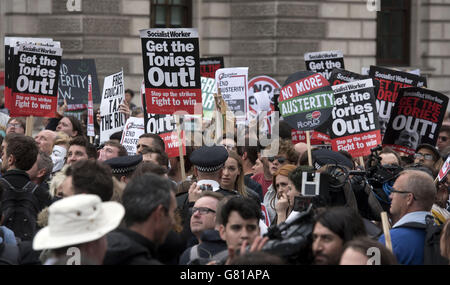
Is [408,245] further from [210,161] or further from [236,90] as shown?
[236,90]

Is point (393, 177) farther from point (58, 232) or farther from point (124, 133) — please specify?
point (124, 133)

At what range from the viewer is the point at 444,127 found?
39.8 ft

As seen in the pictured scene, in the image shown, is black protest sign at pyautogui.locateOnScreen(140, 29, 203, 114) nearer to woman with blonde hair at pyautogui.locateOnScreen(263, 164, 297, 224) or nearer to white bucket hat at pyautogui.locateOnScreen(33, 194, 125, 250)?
woman with blonde hair at pyautogui.locateOnScreen(263, 164, 297, 224)

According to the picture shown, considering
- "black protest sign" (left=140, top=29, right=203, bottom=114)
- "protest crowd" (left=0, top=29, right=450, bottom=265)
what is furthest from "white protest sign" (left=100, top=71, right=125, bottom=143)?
"black protest sign" (left=140, top=29, right=203, bottom=114)

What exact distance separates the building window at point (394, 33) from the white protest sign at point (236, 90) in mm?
12379

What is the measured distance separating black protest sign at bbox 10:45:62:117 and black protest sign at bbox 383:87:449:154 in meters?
4.13

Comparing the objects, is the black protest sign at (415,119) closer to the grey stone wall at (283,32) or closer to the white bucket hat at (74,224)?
the white bucket hat at (74,224)

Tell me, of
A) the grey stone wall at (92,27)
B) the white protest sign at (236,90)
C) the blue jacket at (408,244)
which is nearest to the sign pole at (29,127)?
the white protest sign at (236,90)

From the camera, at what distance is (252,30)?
21.7 m

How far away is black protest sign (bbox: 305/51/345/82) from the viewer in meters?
13.0

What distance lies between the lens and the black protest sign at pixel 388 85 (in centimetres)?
1146

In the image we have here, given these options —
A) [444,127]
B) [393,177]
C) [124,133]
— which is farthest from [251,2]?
[393,177]

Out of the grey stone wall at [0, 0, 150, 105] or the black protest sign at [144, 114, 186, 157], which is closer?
the black protest sign at [144, 114, 186, 157]

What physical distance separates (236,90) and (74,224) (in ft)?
27.7
